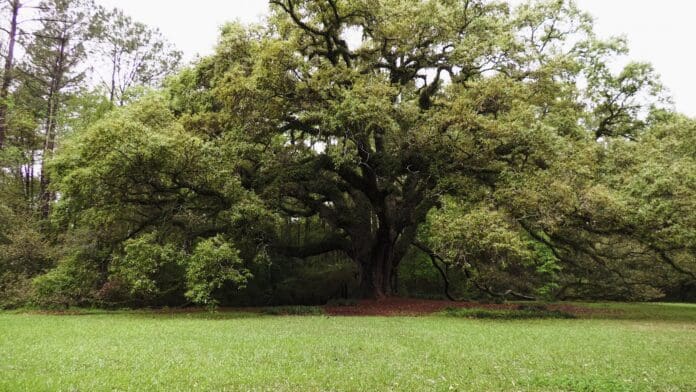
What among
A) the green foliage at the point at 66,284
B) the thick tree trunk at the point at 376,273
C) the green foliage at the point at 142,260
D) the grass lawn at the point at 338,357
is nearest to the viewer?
the grass lawn at the point at 338,357

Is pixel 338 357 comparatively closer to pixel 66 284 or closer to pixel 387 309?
pixel 387 309

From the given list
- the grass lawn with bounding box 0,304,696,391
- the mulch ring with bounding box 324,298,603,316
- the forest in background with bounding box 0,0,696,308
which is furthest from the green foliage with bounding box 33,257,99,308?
the mulch ring with bounding box 324,298,603,316

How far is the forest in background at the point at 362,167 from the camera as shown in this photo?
19.6m

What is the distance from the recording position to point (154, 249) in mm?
19562

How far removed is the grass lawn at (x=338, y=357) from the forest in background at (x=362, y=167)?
4.94m

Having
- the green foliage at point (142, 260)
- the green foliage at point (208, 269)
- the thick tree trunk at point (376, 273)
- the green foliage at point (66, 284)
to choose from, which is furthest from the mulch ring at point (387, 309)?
the green foliage at point (66, 284)

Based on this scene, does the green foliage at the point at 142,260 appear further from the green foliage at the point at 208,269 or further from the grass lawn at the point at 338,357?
the grass lawn at the point at 338,357

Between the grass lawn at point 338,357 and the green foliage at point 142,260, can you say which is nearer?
the grass lawn at point 338,357

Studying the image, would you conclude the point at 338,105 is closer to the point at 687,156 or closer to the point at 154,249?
the point at 154,249

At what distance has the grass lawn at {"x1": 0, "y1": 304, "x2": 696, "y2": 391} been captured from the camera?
7.48 metres

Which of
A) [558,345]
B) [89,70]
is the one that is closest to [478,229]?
[558,345]

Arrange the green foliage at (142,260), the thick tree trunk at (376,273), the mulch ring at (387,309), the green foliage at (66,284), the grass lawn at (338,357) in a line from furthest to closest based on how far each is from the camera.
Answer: the thick tree trunk at (376,273)
the mulch ring at (387,309)
the green foliage at (66,284)
the green foliage at (142,260)
the grass lawn at (338,357)

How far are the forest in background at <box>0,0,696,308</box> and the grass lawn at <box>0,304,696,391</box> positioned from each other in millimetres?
4944

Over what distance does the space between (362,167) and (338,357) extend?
52.2 ft
